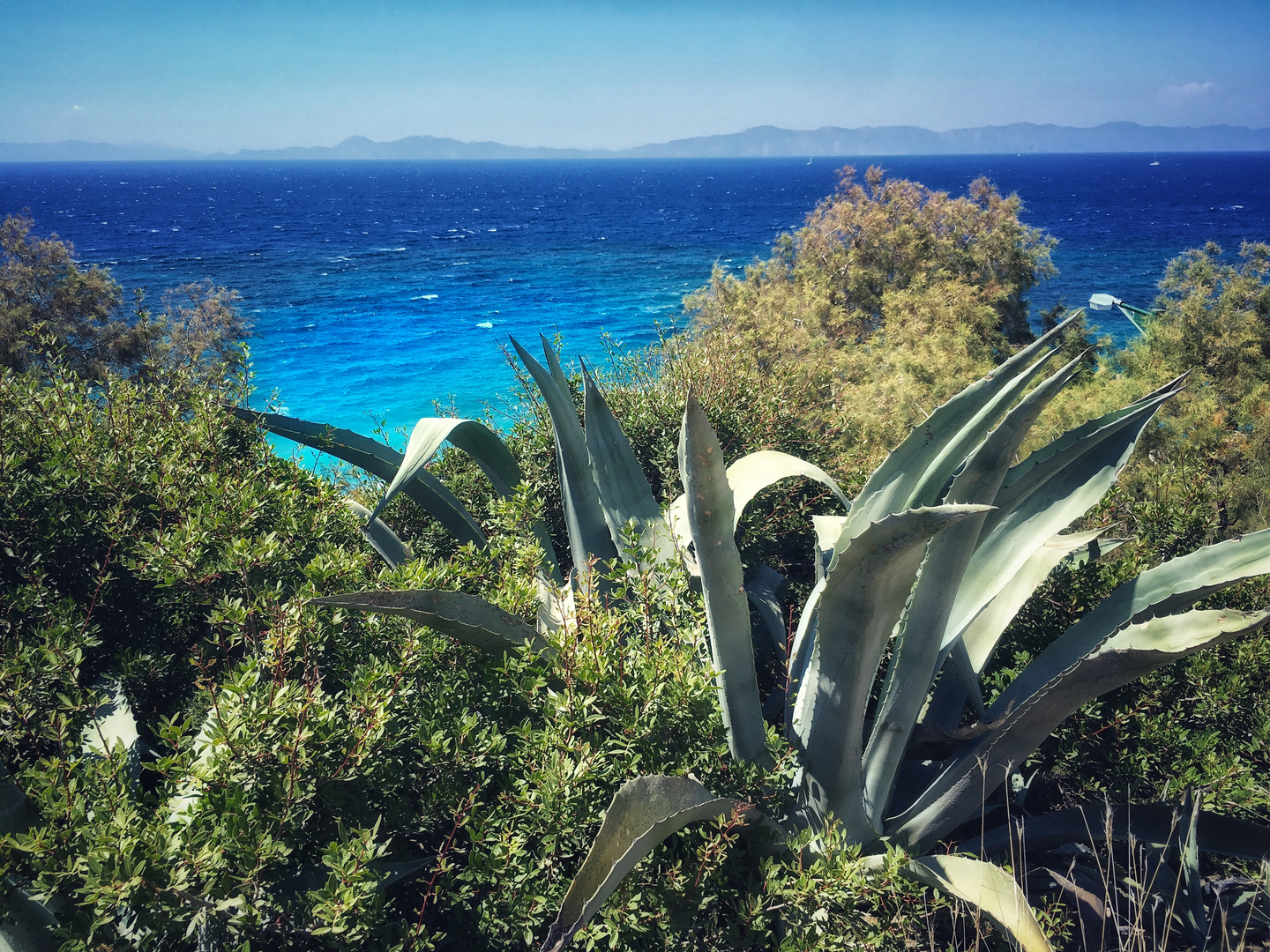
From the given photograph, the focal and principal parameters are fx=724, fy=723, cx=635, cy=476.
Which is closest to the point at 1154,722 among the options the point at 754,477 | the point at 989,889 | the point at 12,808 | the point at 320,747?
the point at 989,889

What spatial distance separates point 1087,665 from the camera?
182 centimetres

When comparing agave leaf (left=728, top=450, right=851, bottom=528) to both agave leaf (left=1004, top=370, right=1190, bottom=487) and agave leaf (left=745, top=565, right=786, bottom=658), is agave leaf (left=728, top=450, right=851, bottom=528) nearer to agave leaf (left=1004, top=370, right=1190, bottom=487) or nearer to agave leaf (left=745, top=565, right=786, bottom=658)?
agave leaf (left=745, top=565, right=786, bottom=658)

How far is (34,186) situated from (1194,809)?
144m

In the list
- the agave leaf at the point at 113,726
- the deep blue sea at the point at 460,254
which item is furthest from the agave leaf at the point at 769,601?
the deep blue sea at the point at 460,254

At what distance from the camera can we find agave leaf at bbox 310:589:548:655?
5.69ft

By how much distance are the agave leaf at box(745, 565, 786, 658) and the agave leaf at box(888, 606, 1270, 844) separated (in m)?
0.71

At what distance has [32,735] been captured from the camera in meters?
1.79

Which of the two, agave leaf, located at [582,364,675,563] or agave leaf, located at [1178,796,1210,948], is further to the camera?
agave leaf, located at [582,364,675,563]

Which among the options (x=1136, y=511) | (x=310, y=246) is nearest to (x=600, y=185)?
(x=310, y=246)

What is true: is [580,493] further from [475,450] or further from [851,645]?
[851,645]

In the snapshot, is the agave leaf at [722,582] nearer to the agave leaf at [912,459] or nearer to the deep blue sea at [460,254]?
the agave leaf at [912,459]

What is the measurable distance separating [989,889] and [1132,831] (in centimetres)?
82

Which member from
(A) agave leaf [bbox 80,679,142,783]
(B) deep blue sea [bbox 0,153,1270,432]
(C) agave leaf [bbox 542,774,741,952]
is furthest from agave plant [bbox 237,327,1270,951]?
(B) deep blue sea [bbox 0,153,1270,432]

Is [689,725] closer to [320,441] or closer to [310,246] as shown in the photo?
[320,441]
